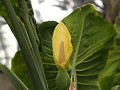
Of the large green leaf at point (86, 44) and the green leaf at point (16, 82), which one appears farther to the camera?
the large green leaf at point (86, 44)

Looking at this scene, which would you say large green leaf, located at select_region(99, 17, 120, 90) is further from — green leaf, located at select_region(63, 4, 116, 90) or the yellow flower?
the yellow flower

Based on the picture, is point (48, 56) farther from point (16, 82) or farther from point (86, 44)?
point (16, 82)

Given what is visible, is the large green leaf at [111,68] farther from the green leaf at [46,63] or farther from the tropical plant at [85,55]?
the green leaf at [46,63]

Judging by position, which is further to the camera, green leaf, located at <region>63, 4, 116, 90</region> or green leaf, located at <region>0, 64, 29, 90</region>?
green leaf, located at <region>63, 4, 116, 90</region>

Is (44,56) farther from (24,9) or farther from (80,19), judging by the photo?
(24,9)

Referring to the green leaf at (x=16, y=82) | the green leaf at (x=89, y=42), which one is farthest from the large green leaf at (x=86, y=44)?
the green leaf at (x=16, y=82)

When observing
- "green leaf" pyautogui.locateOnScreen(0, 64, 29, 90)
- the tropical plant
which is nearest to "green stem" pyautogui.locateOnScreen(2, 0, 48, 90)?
"green leaf" pyautogui.locateOnScreen(0, 64, 29, 90)

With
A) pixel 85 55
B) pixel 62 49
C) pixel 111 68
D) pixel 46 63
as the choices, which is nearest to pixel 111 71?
pixel 111 68

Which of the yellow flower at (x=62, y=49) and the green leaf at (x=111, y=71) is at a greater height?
the yellow flower at (x=62, y=49)
